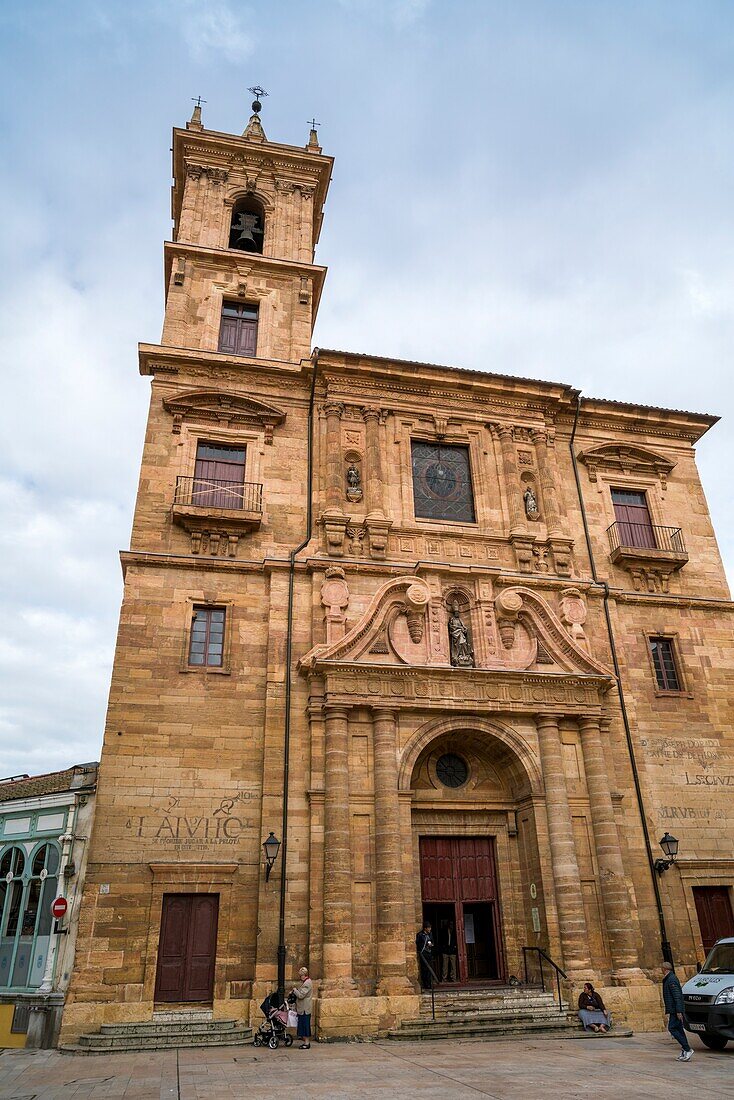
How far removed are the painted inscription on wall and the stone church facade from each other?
5 cm

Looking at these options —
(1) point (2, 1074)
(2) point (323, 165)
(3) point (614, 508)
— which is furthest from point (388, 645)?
(2) point (323, 165)

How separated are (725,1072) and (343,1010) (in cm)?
706

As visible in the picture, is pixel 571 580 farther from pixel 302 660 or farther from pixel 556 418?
pixel 302 660

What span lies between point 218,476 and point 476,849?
38.7 feet

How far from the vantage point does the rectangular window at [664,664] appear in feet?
70.2

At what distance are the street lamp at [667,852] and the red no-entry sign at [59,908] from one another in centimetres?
1341

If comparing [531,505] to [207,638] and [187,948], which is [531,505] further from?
[187,948]

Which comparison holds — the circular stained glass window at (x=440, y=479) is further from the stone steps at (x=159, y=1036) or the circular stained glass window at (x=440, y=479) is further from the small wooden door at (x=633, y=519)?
the stone steps at (x=159, y=1036)

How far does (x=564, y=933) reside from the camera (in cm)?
1716

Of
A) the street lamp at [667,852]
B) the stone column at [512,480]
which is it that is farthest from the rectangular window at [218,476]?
the street lamp at [667,852]

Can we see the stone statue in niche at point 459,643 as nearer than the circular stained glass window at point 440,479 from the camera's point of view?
Yes

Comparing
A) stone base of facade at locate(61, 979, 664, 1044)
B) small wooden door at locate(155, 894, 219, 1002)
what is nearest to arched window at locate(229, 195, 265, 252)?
small wooden door at locate(155, 894, 219, 1002)

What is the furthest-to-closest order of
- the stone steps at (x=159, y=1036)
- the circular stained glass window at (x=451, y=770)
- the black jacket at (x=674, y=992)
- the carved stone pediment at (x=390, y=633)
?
the circular stained glass window at (x=451, y=770)
the carved stone pediment at (x=390, y=633)
the stone steps at (x=159, y=1036)
the black jacket at (x=674, y=992)

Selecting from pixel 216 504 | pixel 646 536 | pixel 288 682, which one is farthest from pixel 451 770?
pixel 646 536
